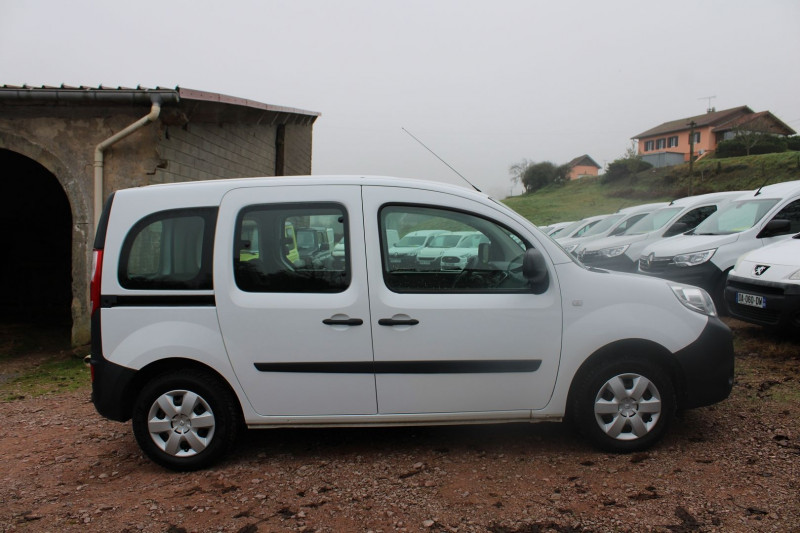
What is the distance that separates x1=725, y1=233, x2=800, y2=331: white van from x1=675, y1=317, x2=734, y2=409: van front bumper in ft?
8.30

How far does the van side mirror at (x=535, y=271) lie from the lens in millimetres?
3588

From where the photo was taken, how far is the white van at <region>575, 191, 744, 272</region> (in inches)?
416

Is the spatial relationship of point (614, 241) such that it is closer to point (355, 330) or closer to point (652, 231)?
point (652, 231)

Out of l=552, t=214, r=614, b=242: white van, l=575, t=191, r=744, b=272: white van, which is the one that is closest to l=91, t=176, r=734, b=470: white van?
l=575, t=191, r=744, b=272: white van

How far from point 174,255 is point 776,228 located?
7.22m

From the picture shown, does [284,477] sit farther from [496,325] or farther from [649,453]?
[649,453]

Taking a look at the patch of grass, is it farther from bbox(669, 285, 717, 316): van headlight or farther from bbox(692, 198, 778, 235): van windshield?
bbox(692, 198, 778, 235): van windshield

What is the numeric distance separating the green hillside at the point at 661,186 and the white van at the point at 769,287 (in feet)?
86.8

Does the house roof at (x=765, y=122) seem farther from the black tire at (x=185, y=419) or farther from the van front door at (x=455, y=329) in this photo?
the black tire at (x=185, y=419)

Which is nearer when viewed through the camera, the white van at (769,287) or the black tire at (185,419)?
the black tire at (185,419)

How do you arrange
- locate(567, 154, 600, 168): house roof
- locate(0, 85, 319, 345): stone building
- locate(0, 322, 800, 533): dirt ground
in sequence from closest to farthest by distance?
locate(0, 322, 800, 533): dirt ground
locate(0, 85, 319, 345): stone building
locate(567, 154, 600, 168): house roof

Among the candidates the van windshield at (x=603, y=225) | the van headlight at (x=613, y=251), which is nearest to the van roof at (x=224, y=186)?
the van headlight at (x=613, y=251)

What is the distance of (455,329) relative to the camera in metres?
3.63

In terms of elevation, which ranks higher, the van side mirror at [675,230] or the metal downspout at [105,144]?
the metal downspout at [105,144]
